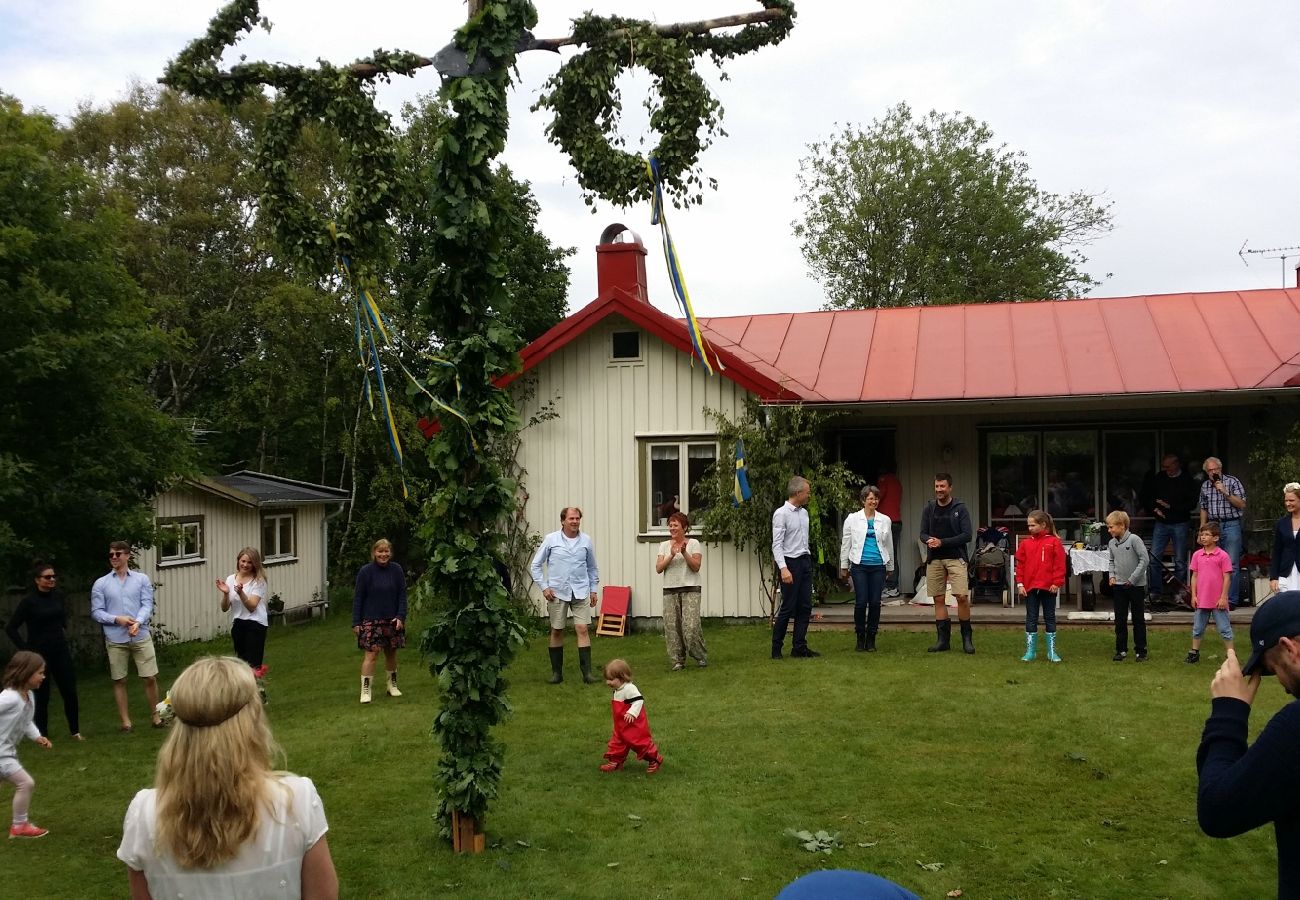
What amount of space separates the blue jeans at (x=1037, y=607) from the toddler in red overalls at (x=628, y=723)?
5.31 m

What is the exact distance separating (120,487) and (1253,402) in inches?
596

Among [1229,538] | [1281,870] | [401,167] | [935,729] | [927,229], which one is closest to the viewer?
[1281,870]

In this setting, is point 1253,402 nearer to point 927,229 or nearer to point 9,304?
point 9,304

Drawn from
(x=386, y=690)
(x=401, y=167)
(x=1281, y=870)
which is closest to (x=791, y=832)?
(x=1281, y=870)

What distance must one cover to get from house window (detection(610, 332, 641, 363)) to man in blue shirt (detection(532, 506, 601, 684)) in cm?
467

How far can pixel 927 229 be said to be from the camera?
39.8 meters

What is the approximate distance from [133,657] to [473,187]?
22.0 ft

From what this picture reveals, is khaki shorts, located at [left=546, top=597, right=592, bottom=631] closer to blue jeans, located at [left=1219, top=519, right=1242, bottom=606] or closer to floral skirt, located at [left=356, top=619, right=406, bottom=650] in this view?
floral skirt, located at [left=356, top=619, right=406, bottom=650]

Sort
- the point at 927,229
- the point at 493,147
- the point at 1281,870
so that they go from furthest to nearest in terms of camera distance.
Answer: the point at 927,229, the point at 493,147, the point at 1281,870

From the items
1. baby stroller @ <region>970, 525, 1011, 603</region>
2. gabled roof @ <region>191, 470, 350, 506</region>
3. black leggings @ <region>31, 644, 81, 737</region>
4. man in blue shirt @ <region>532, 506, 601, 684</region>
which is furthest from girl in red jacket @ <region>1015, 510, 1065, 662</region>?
gabled roof @ <region>191, 470, 350, 506</region>

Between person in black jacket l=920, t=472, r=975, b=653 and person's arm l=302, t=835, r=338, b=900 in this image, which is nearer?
person's arm l=302, t=835, r=338, b=900

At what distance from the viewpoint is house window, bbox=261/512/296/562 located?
2202 centimetres

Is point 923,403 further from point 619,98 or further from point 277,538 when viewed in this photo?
point 277,538

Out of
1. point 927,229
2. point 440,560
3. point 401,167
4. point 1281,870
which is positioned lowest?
point 1281,870
